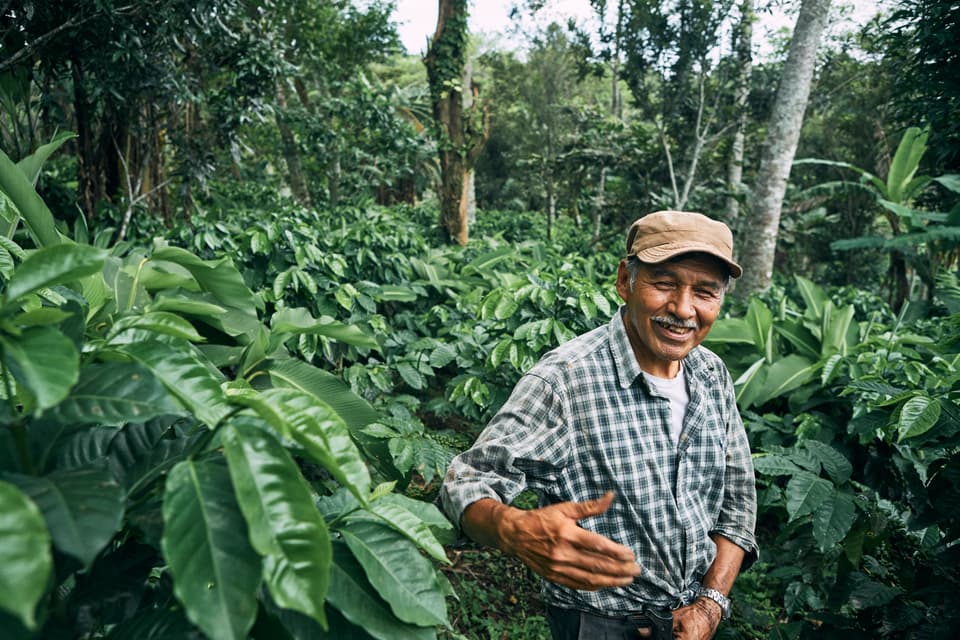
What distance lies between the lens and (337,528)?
901 mm

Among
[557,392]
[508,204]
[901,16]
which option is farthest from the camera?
[508,204]

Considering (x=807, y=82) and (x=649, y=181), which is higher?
(x=807, y=82)

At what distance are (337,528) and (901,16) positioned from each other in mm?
4398

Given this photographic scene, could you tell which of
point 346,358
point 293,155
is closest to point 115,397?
point 346,358

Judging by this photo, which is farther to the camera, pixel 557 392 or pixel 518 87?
pixel 518 87

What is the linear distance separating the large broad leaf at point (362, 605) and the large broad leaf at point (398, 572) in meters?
0.02

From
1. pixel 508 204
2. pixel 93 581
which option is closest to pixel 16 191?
pixel 93 581

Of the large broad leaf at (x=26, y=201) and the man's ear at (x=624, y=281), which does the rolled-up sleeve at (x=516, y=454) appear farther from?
the large broad leaf at (x=26, y=201)

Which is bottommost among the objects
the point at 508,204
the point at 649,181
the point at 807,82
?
the point at 508,204

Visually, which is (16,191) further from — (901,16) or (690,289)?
(901,16)

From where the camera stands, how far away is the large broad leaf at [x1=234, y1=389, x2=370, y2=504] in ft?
2.37

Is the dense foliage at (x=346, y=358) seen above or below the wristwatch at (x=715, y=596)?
above

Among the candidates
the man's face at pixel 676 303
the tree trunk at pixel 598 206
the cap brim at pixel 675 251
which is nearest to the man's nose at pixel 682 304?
the man's face at pixel 676 303

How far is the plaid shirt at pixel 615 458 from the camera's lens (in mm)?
1452
